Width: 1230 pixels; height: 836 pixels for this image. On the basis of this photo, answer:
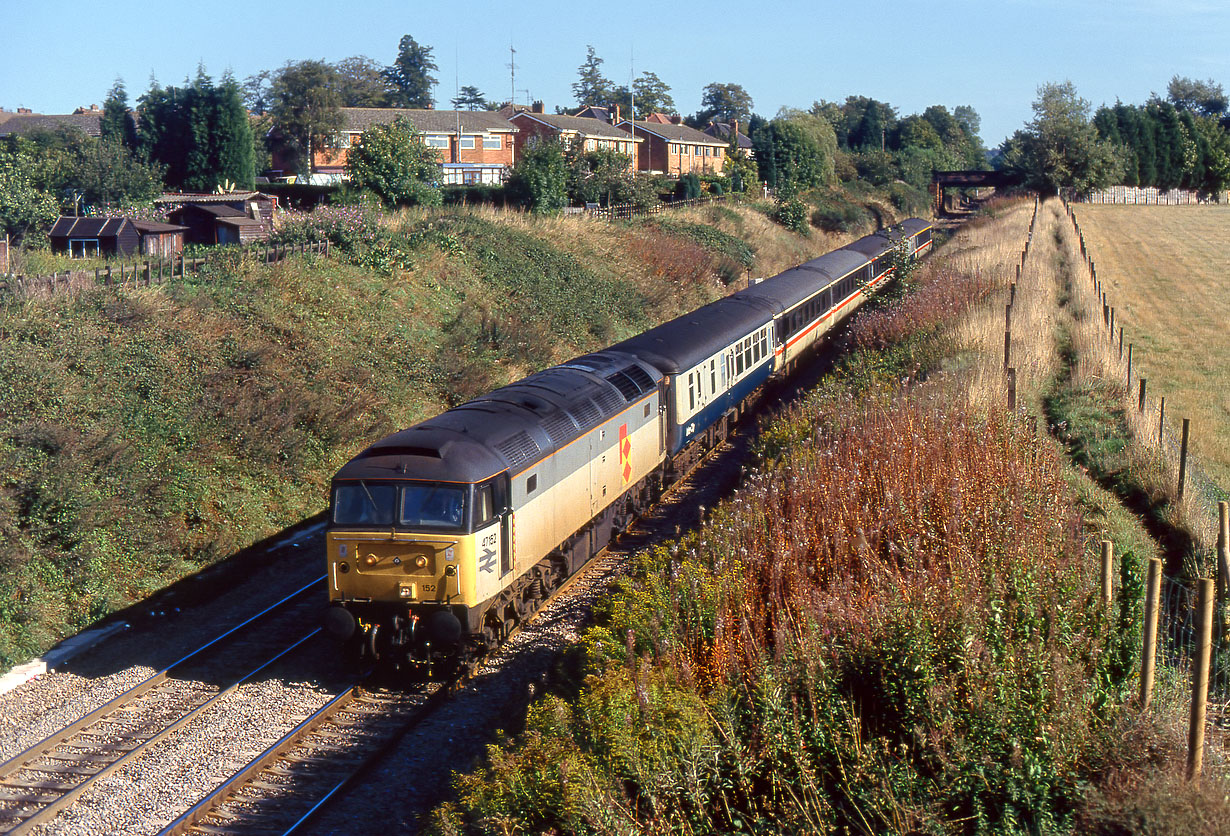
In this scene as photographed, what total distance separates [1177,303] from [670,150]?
44.1m

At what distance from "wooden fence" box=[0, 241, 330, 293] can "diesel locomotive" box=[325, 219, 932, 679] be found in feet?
30.8

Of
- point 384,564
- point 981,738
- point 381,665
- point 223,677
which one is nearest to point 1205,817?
point 981,738

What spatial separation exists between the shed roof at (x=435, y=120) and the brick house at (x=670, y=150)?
10.2m

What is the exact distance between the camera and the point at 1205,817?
481 cm

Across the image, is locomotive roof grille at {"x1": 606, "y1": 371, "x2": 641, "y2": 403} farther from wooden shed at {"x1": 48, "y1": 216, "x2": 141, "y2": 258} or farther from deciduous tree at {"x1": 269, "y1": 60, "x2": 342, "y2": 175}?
deciduous tree at {"x1": 269, "y1": 60, "x2": 342, "y2": 175}

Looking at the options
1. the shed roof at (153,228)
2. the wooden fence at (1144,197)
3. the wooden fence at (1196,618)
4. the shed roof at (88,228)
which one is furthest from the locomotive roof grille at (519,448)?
the wooden fence at (1144,197)

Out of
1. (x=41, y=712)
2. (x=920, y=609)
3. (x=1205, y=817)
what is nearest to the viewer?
(x=1205, y=817)

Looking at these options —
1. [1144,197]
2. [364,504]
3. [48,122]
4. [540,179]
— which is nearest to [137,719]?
[364,504]

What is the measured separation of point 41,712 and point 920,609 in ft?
30.1

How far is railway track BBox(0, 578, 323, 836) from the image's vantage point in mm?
8977

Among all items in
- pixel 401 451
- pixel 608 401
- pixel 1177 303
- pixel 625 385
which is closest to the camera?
pixel 401 451

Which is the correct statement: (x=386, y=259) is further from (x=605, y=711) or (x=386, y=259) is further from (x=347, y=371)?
(x=605, y=711)

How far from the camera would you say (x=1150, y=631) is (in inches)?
222

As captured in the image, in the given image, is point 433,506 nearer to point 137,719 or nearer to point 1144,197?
point 137,719
